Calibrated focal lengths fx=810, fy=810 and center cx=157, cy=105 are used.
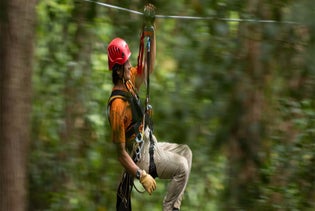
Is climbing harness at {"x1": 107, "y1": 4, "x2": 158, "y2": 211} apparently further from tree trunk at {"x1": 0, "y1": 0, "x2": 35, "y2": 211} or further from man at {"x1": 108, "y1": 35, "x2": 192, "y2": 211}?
tree trunk at {"x1": 0, "y1": 0, "x2": 35, "y2": 211}

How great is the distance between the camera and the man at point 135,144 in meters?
4.92

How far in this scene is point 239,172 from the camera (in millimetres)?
5230

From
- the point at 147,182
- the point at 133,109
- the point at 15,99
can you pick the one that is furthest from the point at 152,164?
the point at 15,99

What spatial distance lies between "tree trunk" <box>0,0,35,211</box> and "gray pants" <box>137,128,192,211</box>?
2.55ft

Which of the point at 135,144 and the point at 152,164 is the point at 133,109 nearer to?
the point at 135,144

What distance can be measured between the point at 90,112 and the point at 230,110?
8.71 ft

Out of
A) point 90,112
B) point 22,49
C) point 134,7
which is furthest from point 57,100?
point 22,49

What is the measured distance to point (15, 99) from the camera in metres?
5.11

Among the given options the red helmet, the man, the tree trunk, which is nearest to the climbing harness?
the man

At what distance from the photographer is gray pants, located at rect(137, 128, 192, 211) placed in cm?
510

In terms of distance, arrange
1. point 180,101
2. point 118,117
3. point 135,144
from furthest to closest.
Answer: point 135,144
point 180,101
point 118,117

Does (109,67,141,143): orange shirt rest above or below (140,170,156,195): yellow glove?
above

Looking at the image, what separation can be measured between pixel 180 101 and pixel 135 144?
15.9 inches

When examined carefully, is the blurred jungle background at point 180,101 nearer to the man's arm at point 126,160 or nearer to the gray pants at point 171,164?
the gray pants at point 171,164
